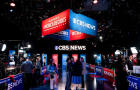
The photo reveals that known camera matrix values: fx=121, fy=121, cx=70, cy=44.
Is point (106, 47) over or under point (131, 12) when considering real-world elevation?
under

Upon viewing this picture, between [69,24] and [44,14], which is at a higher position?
[44,14]

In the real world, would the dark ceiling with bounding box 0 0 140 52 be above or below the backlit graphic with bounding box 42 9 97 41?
above

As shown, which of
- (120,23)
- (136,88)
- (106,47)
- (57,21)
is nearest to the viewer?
(57,21)

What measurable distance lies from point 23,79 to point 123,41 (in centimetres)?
1842

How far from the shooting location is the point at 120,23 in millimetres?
13773

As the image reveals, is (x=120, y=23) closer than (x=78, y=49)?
Yes

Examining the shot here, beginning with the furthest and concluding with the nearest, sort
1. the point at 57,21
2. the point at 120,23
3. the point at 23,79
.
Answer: the point at 120,23
the point at 23,79
the point at 57,21

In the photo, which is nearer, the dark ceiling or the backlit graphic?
the backlit graphic

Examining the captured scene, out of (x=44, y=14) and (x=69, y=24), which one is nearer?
(x=69, y=24)

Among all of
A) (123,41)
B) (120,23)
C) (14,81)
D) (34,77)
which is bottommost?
(34,77)

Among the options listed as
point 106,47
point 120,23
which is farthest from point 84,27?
point 106,47

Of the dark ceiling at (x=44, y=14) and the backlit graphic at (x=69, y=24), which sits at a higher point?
the dark ceiling at (x=44, y=14)

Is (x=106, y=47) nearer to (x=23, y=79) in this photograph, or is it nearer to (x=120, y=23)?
(x=120, y=23)

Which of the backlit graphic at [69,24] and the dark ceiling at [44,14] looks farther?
the dark ceiling at [44,14]
